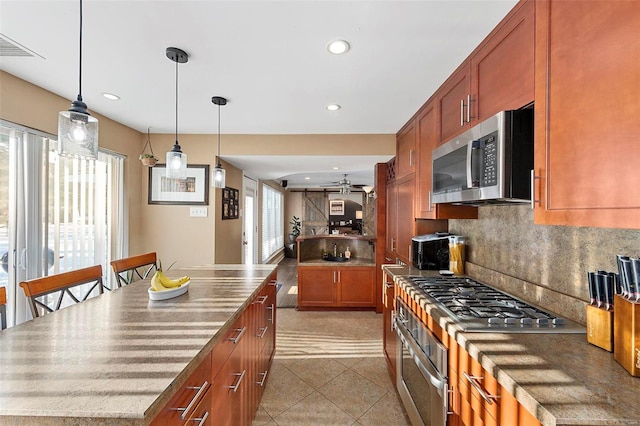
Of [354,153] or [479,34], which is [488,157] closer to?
[479,34]

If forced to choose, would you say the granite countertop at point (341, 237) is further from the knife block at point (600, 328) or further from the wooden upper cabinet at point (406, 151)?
the knife block at point (600, 328)

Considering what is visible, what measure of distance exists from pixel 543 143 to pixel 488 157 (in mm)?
279

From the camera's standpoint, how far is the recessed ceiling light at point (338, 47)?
63.4 inches

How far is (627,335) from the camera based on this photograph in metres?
0.90

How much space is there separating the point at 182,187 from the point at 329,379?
2.75 meters

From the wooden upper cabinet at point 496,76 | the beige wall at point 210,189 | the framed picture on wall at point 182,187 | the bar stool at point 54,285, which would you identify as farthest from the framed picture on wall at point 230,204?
the wooden upper cabinet at point 496,76

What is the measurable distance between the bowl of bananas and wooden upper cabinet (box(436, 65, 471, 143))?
2021 mm

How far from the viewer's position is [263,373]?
86.1 inches

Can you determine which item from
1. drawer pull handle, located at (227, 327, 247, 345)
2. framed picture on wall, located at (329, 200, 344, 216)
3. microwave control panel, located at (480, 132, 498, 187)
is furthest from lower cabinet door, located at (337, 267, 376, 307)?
framed picture on wall, located at (329, 200, 344, 216)

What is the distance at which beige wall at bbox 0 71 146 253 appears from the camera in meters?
2.05

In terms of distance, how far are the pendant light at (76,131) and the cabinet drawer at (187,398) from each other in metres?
1.14

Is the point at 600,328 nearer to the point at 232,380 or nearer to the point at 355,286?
the point at 232,380

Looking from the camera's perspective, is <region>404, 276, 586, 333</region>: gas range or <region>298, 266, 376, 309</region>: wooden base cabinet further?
<region>298, 266, 376, 309</region>: wooden base cabinet

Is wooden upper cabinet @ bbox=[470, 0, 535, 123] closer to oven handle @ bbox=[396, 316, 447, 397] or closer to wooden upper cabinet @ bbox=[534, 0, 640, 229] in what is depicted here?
wooden upper cabinet @ bbox=[534, 0, 640, 229]
